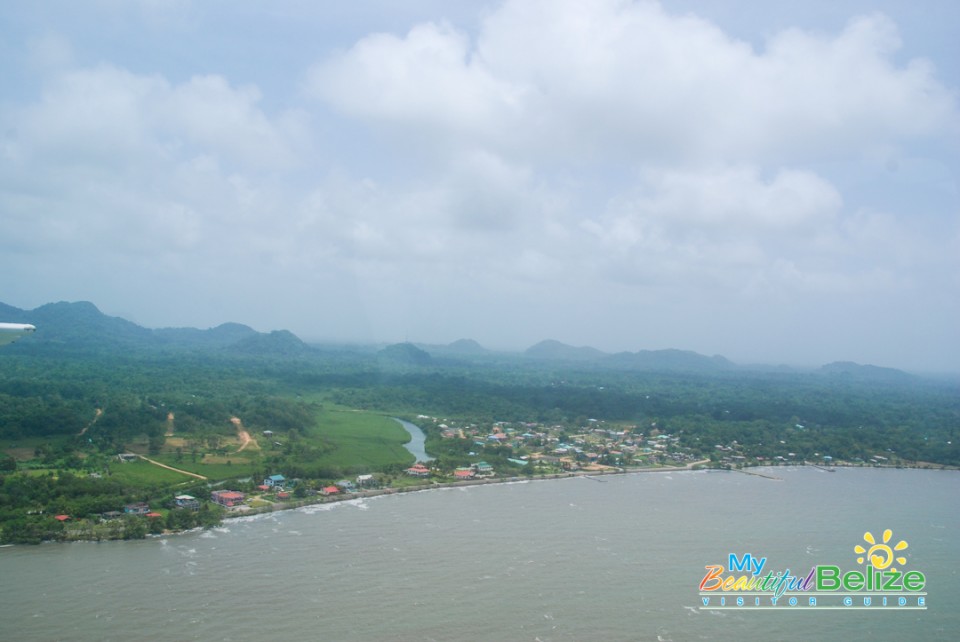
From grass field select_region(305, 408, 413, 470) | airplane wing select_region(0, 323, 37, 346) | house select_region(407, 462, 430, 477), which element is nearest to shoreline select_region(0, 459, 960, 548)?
house select_region(407, 462, 430, 477)

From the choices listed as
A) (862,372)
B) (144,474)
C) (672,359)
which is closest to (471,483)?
(144,474)

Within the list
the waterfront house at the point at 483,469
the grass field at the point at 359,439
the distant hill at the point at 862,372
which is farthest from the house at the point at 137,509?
the distant hill at the point at 862,372

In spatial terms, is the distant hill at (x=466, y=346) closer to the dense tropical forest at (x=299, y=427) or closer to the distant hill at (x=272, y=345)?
the distant hill at (x=272, y=345)

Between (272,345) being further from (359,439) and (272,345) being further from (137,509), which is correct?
(137,509)

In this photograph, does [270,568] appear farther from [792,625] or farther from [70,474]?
[792,625]

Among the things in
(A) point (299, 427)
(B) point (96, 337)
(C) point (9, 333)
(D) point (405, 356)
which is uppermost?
(C) point (9, 333)

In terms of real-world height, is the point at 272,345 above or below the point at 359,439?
above
